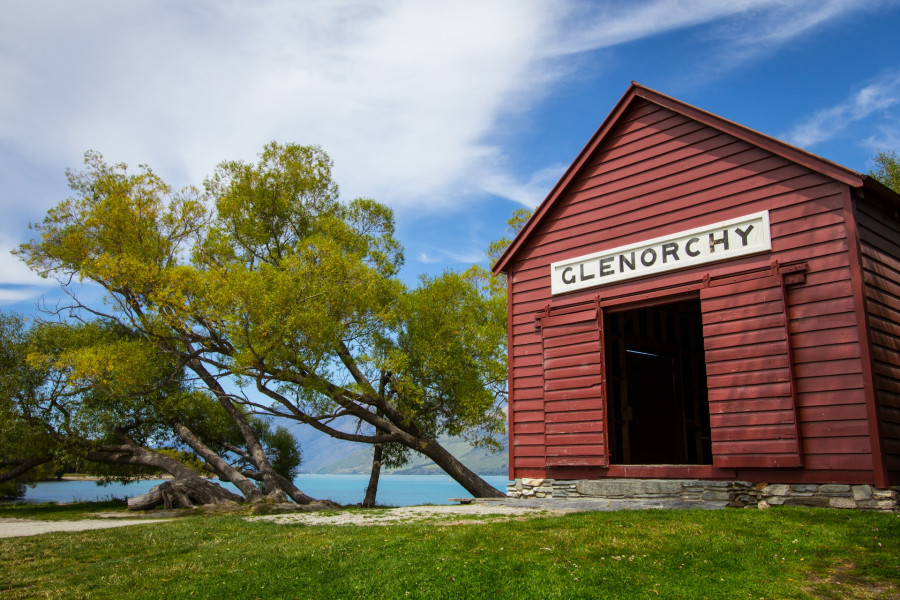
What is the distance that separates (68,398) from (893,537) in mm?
26623

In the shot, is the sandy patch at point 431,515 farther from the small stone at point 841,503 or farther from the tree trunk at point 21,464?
the tree trunk at point 21,464

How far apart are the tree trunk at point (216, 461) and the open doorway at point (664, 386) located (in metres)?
14.6

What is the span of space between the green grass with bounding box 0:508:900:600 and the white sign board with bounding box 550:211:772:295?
491 centimetres

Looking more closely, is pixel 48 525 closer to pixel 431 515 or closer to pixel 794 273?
pixel 431 515

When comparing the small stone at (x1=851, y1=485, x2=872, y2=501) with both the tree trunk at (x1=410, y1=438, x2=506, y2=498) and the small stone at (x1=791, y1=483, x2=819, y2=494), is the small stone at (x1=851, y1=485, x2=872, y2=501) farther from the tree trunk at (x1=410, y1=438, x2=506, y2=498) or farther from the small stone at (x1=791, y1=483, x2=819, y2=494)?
the tree trunk at (x1=410, y1=438, x2=506, y2=498)

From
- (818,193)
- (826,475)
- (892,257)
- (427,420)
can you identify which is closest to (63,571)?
(826,475)

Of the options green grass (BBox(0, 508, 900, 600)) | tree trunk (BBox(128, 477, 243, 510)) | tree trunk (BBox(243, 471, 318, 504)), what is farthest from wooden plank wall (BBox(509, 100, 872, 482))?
tree trunk (BBox(243, 471, 318, 504))

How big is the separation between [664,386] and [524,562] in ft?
48.5

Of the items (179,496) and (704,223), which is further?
(179,496)

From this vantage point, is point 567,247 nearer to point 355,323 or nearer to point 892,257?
point 892,257

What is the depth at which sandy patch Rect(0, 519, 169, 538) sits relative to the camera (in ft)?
50.8

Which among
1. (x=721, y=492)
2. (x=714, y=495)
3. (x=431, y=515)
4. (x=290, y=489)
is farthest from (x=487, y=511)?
(x=290, y=489)

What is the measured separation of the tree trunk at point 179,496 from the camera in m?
22.2

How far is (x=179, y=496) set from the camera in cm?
2230
